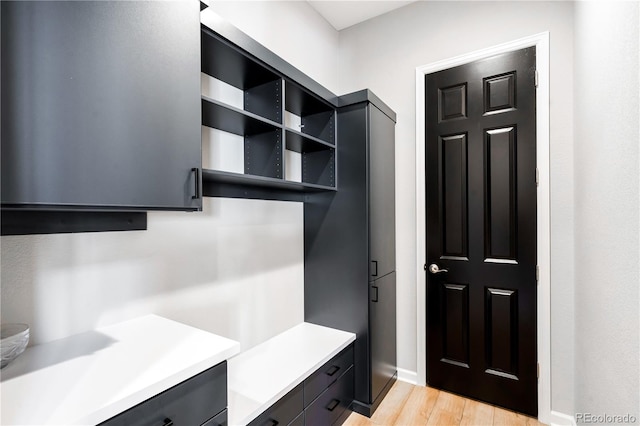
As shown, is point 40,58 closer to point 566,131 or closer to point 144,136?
point 144,136

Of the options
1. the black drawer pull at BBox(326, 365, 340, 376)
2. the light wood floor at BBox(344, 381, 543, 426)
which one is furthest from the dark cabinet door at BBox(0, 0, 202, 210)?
the light wood floor at BBox(344, 381, 543, 426)

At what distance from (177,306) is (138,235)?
0.39 metres

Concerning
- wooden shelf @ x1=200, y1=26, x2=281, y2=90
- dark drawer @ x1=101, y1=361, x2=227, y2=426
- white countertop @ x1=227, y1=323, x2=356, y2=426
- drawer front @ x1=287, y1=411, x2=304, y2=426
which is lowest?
drawer front @ x1=287, y1=411, x2=304, y2=426

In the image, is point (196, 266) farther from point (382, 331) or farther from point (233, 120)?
point (382, 331)

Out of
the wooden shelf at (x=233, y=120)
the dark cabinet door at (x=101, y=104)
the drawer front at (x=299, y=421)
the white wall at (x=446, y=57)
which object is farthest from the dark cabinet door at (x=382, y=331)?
the dark cabinet door at (x=101, y=104)

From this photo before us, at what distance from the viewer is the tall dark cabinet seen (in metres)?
1.99

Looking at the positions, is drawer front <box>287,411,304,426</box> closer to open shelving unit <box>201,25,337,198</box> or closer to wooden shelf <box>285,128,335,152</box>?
open shelving unit <box>201,25,337,198</box>

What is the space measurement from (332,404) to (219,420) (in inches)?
38.6

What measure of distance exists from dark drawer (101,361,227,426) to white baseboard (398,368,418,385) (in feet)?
5.81

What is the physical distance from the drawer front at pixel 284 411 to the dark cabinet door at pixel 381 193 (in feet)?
2.72

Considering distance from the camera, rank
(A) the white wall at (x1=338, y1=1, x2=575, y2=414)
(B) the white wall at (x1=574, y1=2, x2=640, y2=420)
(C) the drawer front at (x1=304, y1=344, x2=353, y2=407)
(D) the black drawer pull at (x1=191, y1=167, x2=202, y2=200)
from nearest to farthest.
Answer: (B) the white wall at (x1=574, y1=2, x2=640, y2=420) < (D) the black drawer pull at (x1=191, y1=167, x2=202, y2=200) < (C) the drawer front at (x1=304, y1=344, x2=353, y2=407) < (A) the white wall at (x1=338, y1=1, x2=575, y2=414)

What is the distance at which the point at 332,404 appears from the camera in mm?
1799

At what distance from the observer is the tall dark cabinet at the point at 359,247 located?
Result: 78.2 inches

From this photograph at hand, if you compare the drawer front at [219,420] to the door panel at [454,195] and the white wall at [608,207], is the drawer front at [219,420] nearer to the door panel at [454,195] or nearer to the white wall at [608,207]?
the white wall at [608,207]
